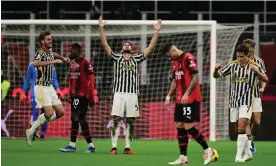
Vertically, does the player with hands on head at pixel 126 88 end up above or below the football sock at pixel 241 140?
above

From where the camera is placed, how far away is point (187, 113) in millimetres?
12031

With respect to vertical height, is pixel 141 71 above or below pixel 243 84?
above

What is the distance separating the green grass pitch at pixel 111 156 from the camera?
12203 millimetres

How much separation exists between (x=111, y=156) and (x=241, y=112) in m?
2.28

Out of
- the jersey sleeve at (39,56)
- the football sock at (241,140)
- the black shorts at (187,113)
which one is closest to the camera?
the black shorts at (187,113)

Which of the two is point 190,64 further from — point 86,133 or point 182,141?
point 86,133

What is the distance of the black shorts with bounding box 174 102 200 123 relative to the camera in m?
12.0

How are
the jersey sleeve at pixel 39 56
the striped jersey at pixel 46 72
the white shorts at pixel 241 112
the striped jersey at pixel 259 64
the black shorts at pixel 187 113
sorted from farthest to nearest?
the striped jersey at pixel 46 72 → the jersey sleeve at pixel 39 56 → the striped jersey at pixel 259 64 → the white shorts at pixel 241 112 → the black shorts at pixel 187 113

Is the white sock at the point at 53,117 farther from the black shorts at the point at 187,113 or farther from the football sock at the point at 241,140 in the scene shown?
A: the football sock at the point at 241,140

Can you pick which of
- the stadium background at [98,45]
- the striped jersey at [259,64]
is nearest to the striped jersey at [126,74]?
the striped jersey at [259,64]

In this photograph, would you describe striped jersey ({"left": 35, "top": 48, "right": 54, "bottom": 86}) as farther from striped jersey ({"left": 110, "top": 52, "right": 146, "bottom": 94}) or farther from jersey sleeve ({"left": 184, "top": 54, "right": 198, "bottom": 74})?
jersey sleeve ({"left": 184, "top": 54, "right": 198, "bottom": 74})

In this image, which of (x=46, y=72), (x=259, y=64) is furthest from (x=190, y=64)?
(x=46, y=72)

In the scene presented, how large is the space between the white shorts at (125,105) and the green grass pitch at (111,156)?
2.21 ft

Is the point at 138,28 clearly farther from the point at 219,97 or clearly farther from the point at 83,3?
the point at 83,3
